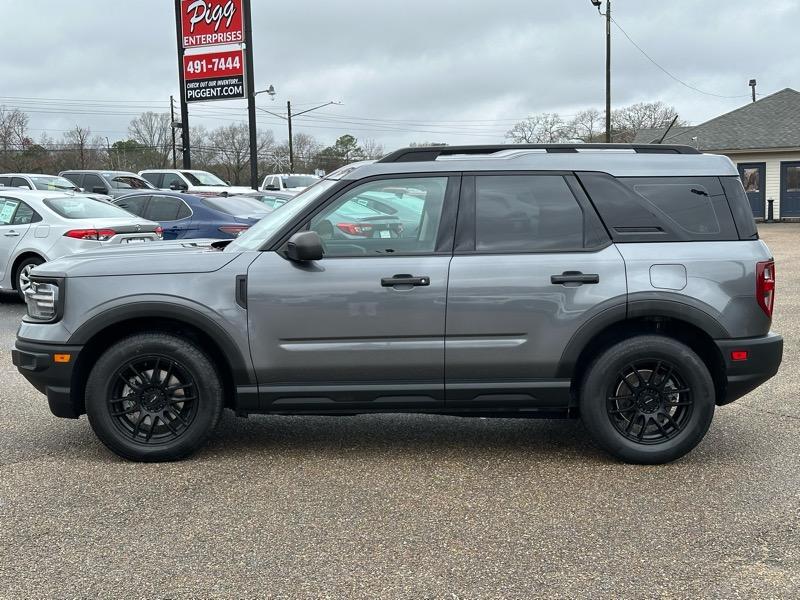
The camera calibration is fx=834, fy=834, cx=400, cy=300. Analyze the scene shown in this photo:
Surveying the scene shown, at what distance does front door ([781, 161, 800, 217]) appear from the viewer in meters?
31.6

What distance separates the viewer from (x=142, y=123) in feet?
275

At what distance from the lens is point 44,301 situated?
194 inches

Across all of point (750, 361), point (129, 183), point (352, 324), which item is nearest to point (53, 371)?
point (352, 324)

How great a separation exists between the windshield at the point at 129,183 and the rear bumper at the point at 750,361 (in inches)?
816

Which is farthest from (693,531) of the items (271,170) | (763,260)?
(271,170)

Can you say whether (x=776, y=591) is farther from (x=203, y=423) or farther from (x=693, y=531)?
(x=203, y=423)

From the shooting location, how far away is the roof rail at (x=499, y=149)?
5035mm

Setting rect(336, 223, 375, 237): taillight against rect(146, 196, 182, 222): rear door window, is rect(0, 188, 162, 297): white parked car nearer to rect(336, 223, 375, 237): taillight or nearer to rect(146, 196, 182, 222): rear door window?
rect(146, 196, 182, 222): rear door window

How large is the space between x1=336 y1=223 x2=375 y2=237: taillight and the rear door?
1.74 ft

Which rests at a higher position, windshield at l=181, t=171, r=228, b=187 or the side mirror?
windshield at l=181, t=171, r=228, b=187

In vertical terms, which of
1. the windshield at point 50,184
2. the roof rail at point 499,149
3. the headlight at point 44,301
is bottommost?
the headlight at point 44,301

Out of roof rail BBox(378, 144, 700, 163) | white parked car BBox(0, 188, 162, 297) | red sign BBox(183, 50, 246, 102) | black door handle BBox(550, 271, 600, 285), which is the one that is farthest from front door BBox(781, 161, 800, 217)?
black door handle BBox(550, 271, 600, 285)

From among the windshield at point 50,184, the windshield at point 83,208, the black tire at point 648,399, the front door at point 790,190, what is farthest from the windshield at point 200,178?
the front door at point 790,190

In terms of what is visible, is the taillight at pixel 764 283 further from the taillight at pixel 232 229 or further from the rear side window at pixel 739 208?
the taillight at pixel 232 229
